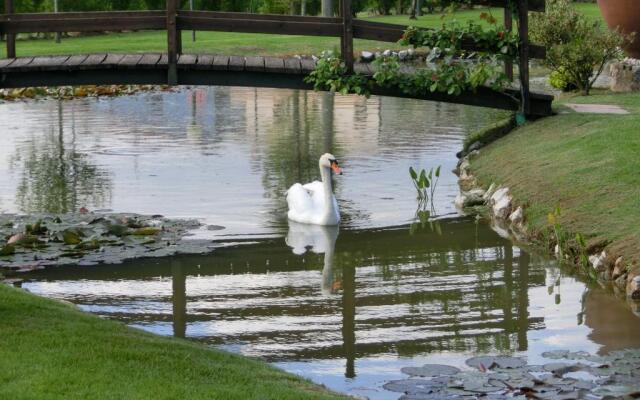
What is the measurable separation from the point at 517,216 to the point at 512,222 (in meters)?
0.13

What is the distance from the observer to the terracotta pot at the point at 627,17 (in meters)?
25.2

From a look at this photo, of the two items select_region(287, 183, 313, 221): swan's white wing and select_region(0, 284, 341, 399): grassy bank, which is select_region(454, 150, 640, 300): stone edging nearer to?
select_region(287, 183, 313, 221): swan's white wing

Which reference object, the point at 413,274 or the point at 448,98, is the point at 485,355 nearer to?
the point at 413,274

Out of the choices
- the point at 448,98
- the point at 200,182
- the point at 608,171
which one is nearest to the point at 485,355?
the point at 608,171

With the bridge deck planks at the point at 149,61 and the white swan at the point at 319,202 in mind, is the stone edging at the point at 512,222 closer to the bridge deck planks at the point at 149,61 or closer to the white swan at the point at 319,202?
the white swan at the point at 319,202

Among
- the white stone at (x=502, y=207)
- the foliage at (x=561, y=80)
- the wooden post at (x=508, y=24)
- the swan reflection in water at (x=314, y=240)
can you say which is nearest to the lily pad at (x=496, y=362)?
the swan reflection in water at (x=314, y=240)

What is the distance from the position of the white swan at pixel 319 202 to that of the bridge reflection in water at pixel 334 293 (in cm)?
35

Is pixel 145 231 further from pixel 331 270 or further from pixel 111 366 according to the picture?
pixel 111 366

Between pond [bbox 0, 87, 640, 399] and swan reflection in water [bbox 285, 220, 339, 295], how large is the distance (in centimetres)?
4

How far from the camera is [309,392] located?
7934mm

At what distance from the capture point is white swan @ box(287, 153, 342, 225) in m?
14.9

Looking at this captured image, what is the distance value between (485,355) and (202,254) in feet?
15.0

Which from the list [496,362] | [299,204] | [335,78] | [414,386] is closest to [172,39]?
[335,78]

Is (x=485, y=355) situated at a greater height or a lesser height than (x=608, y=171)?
lesser
